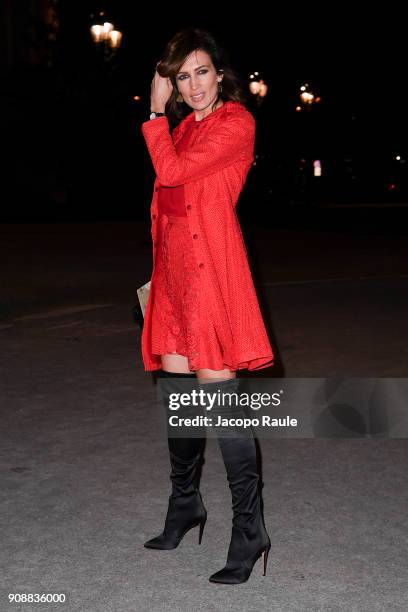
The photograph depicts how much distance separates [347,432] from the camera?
18.7 ft

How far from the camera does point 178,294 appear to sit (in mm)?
3582

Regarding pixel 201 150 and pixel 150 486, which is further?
pixel 150 486

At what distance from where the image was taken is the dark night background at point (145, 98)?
3647 cm

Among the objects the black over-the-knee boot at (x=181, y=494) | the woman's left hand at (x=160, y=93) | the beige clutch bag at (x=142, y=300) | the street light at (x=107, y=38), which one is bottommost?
the black over-the-knee boot at (x=181, y=494)

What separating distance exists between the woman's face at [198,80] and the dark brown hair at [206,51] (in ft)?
0.07

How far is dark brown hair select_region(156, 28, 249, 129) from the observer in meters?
3.47

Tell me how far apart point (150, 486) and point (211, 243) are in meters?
1.71

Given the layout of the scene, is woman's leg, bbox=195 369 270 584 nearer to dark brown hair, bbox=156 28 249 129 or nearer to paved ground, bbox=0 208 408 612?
paved ground, bbox=0 208 408 612

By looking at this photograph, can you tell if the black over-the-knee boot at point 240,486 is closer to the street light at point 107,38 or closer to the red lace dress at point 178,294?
the red lace dress at point 178,294

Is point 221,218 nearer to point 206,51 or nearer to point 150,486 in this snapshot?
point 206,51

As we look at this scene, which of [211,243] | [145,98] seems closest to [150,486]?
[211,243]

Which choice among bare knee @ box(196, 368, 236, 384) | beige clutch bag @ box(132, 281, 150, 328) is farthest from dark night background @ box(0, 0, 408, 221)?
bare knee @ box(196, 368, 236, 384)

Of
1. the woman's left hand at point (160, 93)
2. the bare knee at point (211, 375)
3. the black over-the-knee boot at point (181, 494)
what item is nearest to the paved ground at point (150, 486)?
the black over-the-knee boot at point (181, 494)

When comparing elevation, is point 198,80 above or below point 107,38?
below
